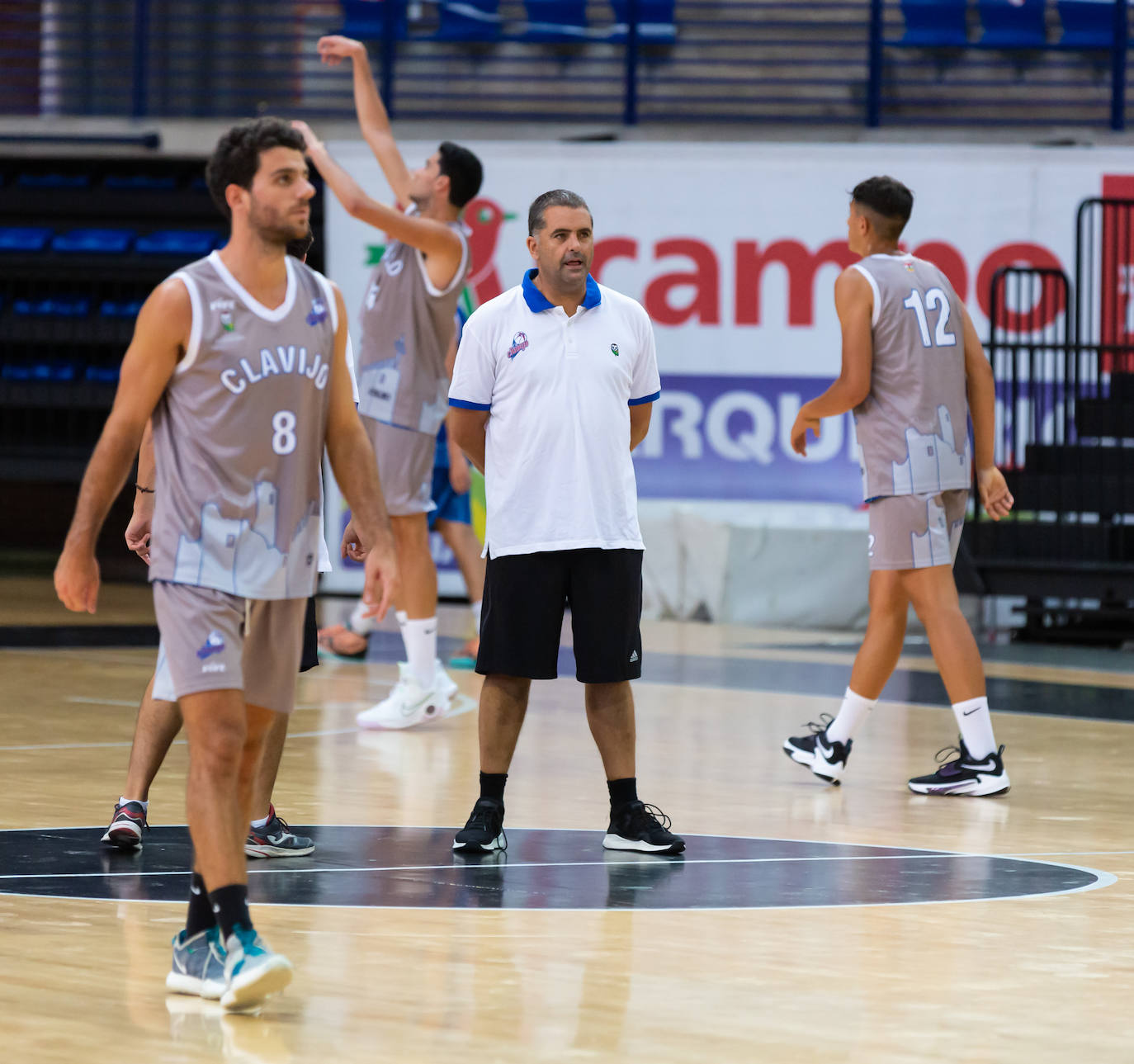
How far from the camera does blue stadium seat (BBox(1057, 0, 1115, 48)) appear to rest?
47.9ft

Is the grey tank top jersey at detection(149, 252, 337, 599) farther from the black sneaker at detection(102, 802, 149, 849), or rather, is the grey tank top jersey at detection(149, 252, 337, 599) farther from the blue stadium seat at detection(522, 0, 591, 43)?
the blue stadium seat at detection(522, 0, 591, 43)

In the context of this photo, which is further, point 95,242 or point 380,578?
point 95,242

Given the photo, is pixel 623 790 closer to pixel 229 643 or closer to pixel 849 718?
pixel 849 718

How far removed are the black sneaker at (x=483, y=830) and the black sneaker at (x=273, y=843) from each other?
433 millimetres

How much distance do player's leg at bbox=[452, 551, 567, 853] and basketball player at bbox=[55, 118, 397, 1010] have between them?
4.71 feet

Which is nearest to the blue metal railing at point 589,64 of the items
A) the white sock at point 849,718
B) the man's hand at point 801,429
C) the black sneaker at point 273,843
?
the man's hand at point 801,429

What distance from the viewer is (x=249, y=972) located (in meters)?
3.96

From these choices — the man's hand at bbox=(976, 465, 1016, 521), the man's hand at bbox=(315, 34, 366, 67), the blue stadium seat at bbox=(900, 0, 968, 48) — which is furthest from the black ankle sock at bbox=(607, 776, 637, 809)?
the blue stadium seat at bbox=(900, 0, 968, 48)

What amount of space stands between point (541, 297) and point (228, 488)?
179 cm

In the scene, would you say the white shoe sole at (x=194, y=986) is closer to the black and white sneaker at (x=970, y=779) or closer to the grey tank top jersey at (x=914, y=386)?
the black and white sneaker at (x=970, y=779)

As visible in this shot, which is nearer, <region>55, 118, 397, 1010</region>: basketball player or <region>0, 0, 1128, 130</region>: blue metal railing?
<region>55, 118, 397, 1010</region>: basketball player

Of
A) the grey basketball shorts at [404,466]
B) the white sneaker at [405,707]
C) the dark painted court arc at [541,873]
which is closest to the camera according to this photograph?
the dark painted court arc at [541,873]

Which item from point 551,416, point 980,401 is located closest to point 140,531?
point 551,416

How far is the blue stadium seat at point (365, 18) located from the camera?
15.0m
